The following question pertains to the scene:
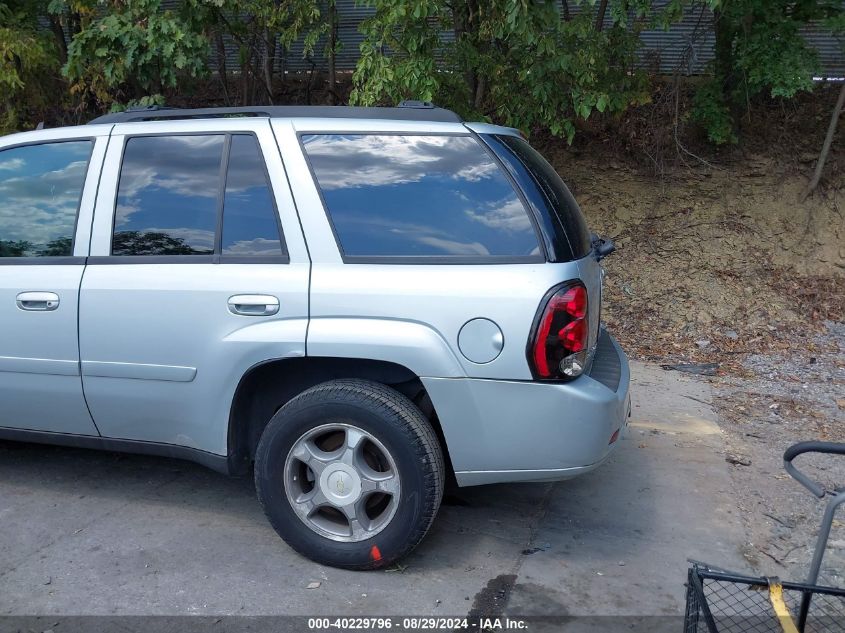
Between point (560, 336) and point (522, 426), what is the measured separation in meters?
0.41

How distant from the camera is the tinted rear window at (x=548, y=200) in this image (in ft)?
11.8

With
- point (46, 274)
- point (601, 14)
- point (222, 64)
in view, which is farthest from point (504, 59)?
point (46, 274)

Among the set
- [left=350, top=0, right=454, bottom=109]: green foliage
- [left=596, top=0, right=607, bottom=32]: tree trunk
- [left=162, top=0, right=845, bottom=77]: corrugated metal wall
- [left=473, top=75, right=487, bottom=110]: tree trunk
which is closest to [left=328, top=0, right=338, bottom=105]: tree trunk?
[left=162, top=0, right=845, bottom=77]: corrugated metal wall

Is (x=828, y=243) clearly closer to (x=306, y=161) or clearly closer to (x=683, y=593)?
(x=683, y=593)

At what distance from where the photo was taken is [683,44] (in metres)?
9.38

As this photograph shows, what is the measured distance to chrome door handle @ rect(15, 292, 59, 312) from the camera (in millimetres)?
4020

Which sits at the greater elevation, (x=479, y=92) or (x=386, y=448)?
(x=479, y=92)

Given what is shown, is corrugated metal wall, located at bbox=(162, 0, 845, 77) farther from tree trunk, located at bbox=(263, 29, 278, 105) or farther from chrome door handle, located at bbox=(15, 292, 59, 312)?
chrome door handle, located at bbox=(15, 292, 59, 312)

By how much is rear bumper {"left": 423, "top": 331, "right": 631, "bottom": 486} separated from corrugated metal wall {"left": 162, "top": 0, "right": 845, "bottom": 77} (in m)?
6.11

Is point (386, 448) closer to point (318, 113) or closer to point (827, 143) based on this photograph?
point (318, 113)

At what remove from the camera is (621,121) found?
9.31 meters

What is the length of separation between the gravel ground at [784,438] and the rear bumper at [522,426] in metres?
1.13

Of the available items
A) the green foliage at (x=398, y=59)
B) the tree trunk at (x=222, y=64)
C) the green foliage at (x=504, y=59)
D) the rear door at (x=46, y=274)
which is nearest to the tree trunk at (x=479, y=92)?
the green foliage at (x=504, y=59)

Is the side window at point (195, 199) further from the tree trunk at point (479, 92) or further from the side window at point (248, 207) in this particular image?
the tree trunk at point (479, 92)
